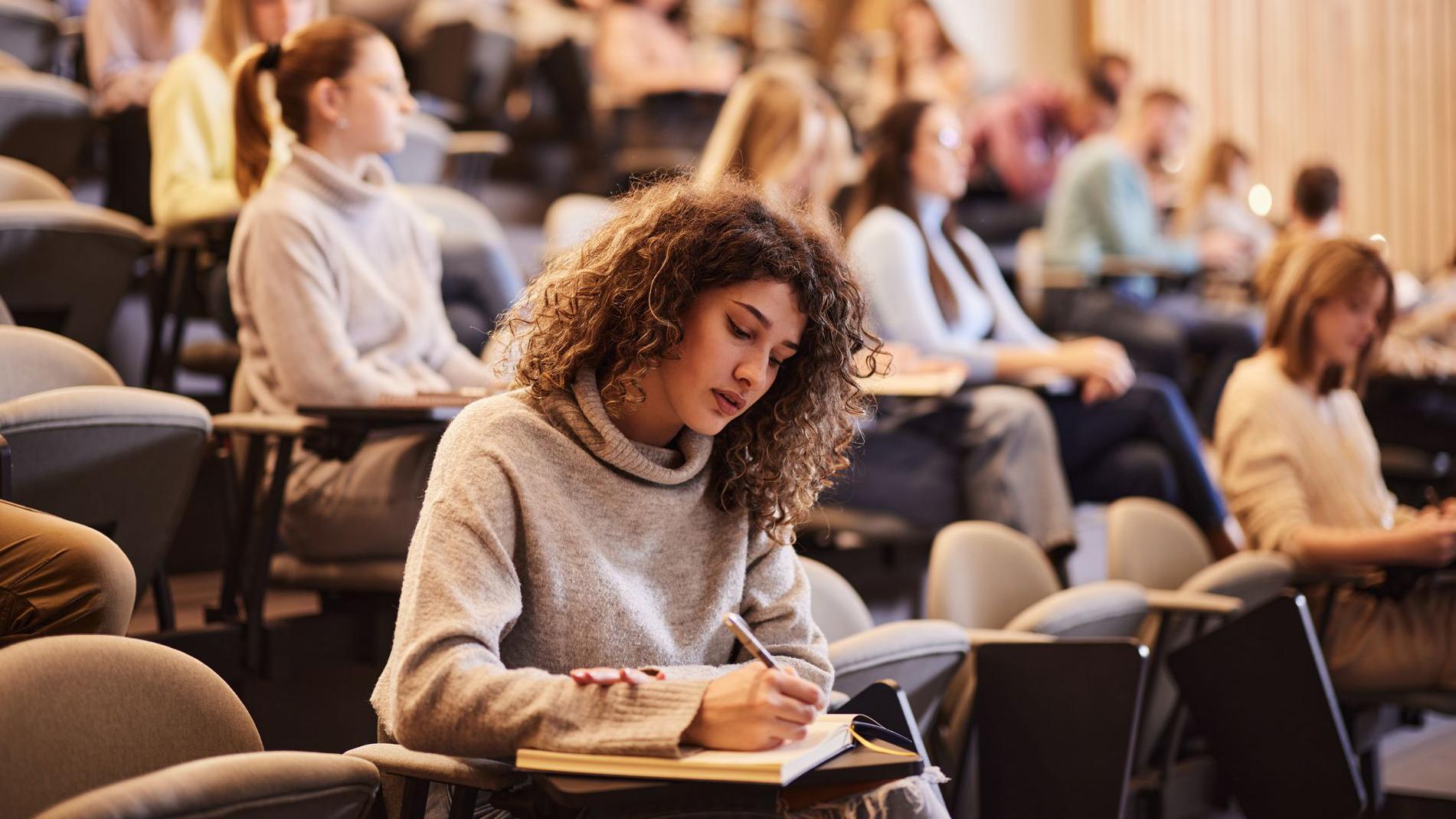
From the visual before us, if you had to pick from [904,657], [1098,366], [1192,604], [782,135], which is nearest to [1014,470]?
[1098,366]

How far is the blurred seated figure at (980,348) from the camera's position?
3.28 metres

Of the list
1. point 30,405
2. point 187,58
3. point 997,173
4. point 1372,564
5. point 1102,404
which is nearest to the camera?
point 30,405

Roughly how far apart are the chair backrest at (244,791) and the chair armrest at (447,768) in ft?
0.37

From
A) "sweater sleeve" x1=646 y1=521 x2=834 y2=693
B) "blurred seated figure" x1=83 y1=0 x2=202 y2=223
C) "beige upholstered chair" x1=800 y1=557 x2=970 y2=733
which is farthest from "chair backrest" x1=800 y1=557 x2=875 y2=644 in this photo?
"blurred seated figure" x1=83 y1=0 x2=202 y2=223

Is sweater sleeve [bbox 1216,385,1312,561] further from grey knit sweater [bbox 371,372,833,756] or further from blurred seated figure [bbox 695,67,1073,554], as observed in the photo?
grey knit sweater [bbox 371,372,833,756]

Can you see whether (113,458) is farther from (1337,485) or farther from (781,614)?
(1337,485)

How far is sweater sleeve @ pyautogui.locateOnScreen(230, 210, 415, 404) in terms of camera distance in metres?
2.29

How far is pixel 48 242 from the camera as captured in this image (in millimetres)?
2590

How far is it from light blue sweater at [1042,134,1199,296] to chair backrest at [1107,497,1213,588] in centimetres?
189

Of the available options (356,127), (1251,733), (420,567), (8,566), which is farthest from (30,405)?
(1251,733)

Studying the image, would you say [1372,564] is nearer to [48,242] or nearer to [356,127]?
[356,127]

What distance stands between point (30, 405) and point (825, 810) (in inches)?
41.7

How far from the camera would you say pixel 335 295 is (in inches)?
93.7

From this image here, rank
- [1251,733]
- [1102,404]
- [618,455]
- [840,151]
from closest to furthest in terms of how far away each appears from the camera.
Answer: [618,455], [1251,733], [1102,404], [840,151]
